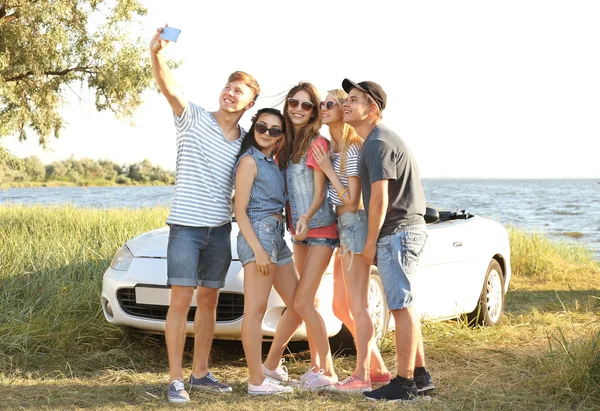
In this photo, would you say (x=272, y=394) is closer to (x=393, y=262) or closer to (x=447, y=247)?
(x=393, y=262)

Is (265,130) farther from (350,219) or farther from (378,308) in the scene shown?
(378,308)

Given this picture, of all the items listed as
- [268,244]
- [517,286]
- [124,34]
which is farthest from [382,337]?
[124,34]

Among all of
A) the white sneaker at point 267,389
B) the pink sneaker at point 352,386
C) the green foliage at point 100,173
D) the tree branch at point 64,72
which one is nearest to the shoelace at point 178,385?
the white sneaker at point 267,389

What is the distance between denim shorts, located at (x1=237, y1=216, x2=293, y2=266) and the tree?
12.1 m

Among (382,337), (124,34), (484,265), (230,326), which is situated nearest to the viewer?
(230,326)

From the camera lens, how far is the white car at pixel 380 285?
5336 mm

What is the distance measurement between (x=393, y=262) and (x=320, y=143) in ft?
2.81

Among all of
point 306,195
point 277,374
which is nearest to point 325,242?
point 306,195

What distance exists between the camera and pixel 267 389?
15.6 feet

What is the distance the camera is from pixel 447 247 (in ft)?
21.3

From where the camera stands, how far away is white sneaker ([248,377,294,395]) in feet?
15.6

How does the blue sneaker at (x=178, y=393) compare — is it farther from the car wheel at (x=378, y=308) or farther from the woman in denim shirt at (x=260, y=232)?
the car wheel at (x=378, y=308)

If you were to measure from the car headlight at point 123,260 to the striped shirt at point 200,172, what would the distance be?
3.98 feet

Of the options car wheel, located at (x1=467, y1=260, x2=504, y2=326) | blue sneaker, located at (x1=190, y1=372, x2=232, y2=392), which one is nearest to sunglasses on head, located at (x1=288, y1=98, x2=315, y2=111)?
blue sneaker, located at (x1=190, y1=372, x2=232, y2=392)
